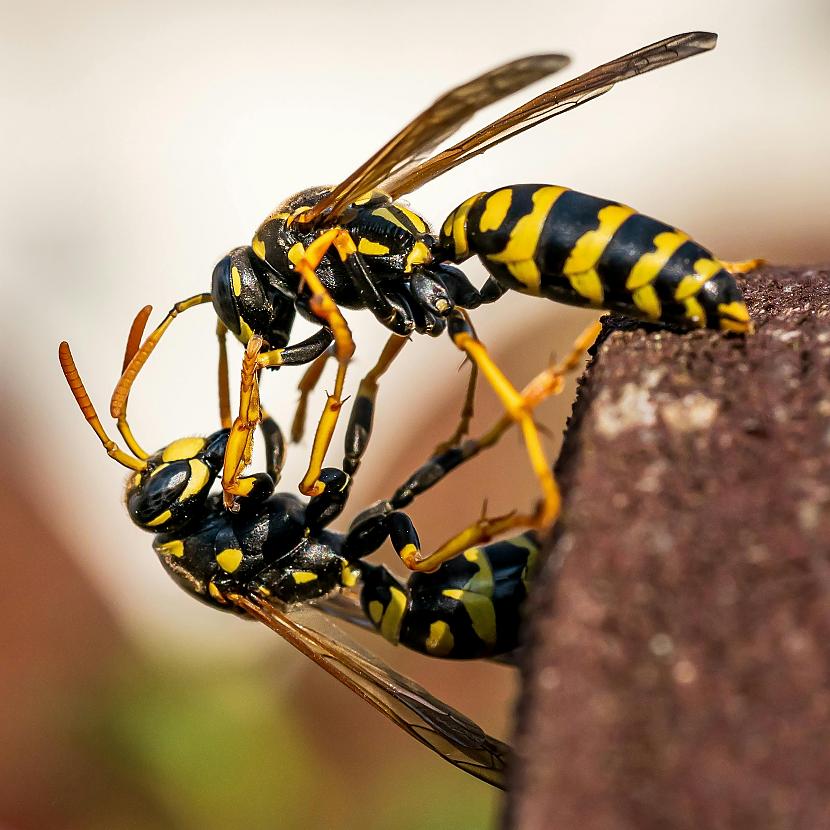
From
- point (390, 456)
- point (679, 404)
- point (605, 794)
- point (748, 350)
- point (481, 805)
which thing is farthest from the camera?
point (390, 456)

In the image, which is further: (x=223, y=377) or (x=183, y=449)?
(x=223, y=377)

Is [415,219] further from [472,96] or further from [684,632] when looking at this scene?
[684,632]

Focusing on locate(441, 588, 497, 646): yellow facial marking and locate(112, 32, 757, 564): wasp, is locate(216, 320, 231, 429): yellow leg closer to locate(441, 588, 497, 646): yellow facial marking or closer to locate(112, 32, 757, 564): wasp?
locate(112, 32, 757, 564): wasp

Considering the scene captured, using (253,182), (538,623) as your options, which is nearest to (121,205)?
(253,182)

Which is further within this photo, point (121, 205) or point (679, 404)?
point (121, 205)

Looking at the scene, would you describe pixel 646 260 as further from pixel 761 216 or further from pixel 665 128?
pixel 665 128

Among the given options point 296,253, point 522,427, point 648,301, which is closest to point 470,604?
point 522,427
